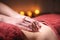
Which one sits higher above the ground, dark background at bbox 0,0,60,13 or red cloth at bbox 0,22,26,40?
A: dark background at bbox 0,0,60,13

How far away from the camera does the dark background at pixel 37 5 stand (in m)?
3.15

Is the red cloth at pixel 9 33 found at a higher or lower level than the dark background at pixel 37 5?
lower

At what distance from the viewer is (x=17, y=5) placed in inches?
124

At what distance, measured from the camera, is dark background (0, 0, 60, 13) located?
3.15 m

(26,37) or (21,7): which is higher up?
(21,7)

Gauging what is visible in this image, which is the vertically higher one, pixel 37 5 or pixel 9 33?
pixel 37 5

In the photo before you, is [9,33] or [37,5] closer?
[9,33]

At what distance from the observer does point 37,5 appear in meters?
3.23

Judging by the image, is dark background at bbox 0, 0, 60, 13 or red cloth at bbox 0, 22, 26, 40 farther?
dark background at bbox 0, 0, 60, 13

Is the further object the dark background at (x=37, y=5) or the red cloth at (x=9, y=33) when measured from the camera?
the dark background at (x=37, y=5)

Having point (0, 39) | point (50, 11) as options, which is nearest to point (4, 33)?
point (0, 39)

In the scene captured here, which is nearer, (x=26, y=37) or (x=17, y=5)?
(x=26, y=37)

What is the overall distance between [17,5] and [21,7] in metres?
0.11

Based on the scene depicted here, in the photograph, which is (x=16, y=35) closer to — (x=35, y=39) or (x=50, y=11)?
(x=35, y=39)
